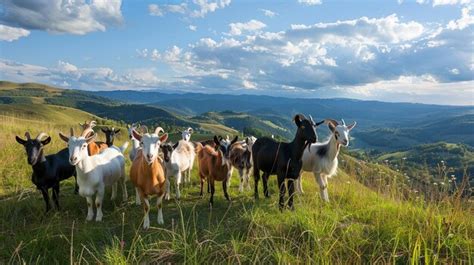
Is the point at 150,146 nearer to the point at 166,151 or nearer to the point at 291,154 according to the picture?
the point at 166,151

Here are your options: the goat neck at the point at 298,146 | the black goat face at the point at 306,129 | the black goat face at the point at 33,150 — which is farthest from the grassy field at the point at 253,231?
the black goat face at the point at 306,129

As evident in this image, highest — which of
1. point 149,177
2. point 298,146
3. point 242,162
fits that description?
point 298,146

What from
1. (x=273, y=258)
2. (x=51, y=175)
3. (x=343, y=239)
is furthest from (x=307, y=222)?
(x=51, y=175)

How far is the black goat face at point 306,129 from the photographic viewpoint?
10430 millimetres

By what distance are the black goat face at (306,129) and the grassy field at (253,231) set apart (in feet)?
5.91

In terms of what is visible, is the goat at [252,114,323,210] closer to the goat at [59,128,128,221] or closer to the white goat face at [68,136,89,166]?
the goat at [59,128,128,221]

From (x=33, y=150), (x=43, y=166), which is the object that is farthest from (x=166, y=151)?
(x=33, y=150)

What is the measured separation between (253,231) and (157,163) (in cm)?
418

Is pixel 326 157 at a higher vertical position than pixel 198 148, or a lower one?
higher

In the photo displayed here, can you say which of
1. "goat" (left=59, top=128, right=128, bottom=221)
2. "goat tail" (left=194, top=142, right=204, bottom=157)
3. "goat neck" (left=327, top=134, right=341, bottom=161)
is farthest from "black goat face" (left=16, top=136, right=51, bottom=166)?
"goat neck" (left=327, top=134, right=341, bottom=161)

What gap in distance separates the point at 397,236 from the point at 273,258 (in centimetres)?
211

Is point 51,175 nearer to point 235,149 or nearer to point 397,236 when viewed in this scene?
point 235,149

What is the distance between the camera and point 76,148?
9750mm

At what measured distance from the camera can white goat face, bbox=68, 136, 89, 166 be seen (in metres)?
9.59
